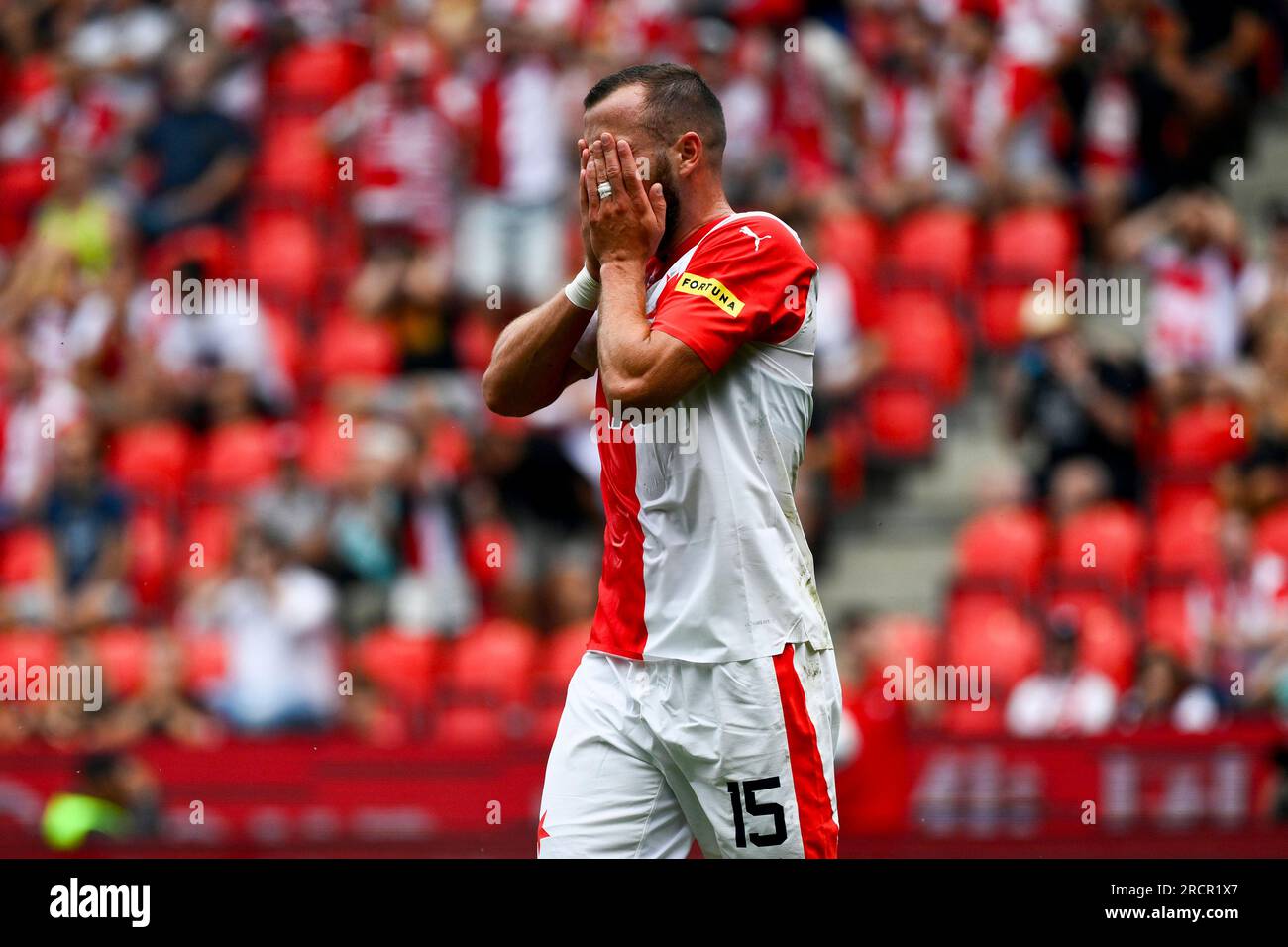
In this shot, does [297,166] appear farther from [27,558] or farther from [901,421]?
[901,421]

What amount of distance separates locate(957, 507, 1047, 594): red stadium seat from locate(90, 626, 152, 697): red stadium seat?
4081 millimetres

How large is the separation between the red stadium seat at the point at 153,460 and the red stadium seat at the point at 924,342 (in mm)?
3799

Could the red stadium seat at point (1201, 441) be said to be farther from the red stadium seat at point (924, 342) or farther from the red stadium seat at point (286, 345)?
the red stadium seat at point (286, 345)

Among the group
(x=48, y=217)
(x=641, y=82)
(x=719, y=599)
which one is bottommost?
(x=719, y=599)

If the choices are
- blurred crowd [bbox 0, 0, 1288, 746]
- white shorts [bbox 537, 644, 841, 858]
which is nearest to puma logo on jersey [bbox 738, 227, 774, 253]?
white shorts [bbox 537, 644, 841, 858]

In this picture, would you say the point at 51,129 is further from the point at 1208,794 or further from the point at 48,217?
the point at 1208,794

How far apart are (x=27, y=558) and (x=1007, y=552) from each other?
16.6 feet

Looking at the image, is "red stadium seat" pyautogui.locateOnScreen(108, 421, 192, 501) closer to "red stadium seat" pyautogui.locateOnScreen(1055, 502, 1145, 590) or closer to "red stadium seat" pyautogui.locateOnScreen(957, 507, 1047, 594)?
"red stadium seat" pyautogui.locateOnScreen(957, 507, 1047, 594)

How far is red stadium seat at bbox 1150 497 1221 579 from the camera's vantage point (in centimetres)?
916

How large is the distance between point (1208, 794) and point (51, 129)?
8.14m

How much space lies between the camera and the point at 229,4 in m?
12.0

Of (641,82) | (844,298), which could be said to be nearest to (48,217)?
(844,298)

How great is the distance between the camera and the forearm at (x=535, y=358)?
4.37m

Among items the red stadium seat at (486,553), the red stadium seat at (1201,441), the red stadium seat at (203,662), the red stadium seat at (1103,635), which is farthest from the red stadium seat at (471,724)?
the red stadium seat at (1201,441)
